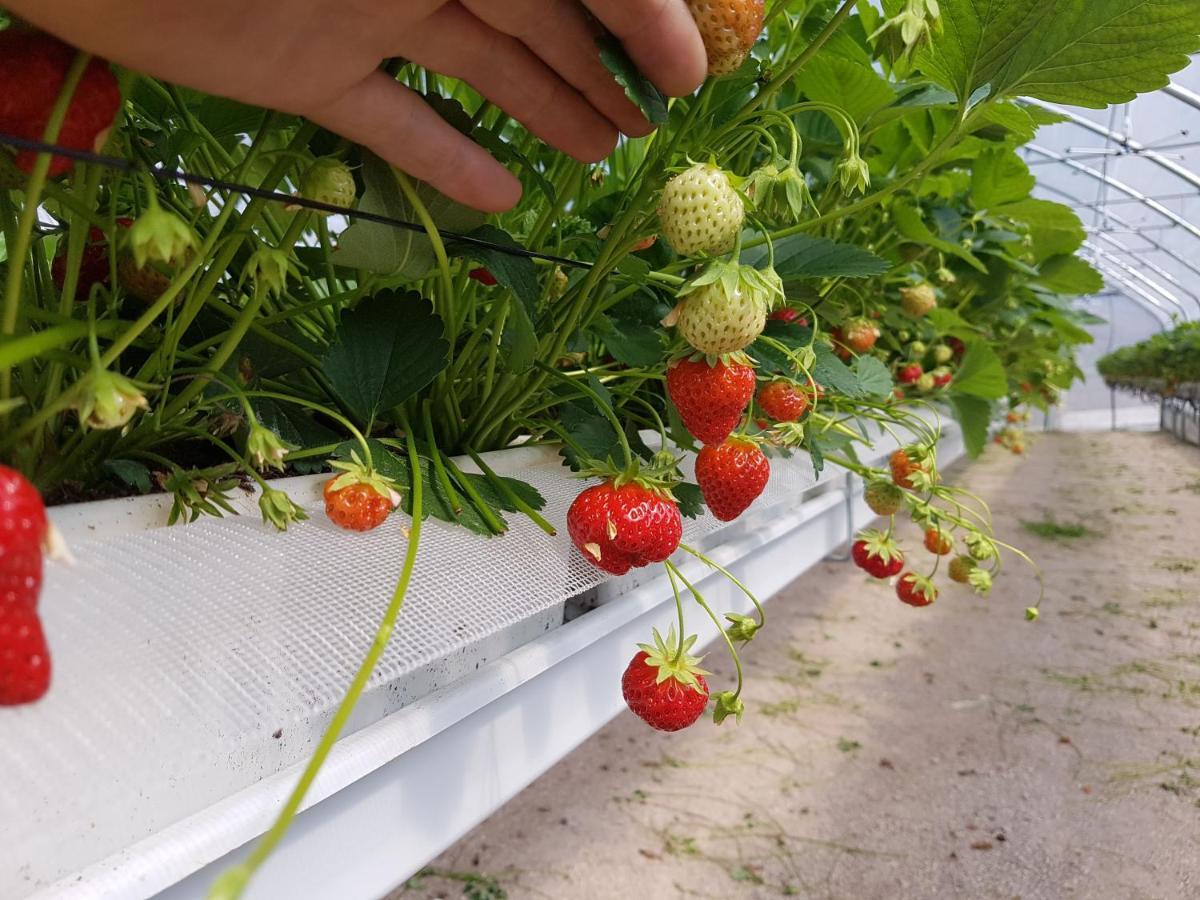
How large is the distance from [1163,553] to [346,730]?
3.17 metres

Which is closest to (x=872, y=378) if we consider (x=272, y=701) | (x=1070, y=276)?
(x=272, y=701)

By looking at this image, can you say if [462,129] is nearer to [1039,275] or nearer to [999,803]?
[999,803]

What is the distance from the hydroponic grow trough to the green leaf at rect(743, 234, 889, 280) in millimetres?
237

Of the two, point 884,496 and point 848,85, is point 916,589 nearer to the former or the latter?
point 884,496

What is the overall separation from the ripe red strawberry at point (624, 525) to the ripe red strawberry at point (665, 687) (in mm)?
66

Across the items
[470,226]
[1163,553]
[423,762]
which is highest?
[470,226]

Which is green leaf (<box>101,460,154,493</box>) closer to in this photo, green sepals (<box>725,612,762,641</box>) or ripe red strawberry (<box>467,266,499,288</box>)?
ripe red strawberry (<box>467,266,499,288</box>)

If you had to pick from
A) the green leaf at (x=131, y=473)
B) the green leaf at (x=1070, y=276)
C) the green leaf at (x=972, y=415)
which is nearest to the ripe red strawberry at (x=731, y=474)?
the green leaf at (x=131, y=473)

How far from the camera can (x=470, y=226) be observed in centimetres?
40

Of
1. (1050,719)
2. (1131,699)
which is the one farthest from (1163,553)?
(1050,719)

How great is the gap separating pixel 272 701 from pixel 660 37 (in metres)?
0.29

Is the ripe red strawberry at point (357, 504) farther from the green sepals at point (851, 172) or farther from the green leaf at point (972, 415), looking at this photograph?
the green leaf at point (972, 415)

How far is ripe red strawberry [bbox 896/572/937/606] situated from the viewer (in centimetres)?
88

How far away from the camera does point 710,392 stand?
17.3 inches
